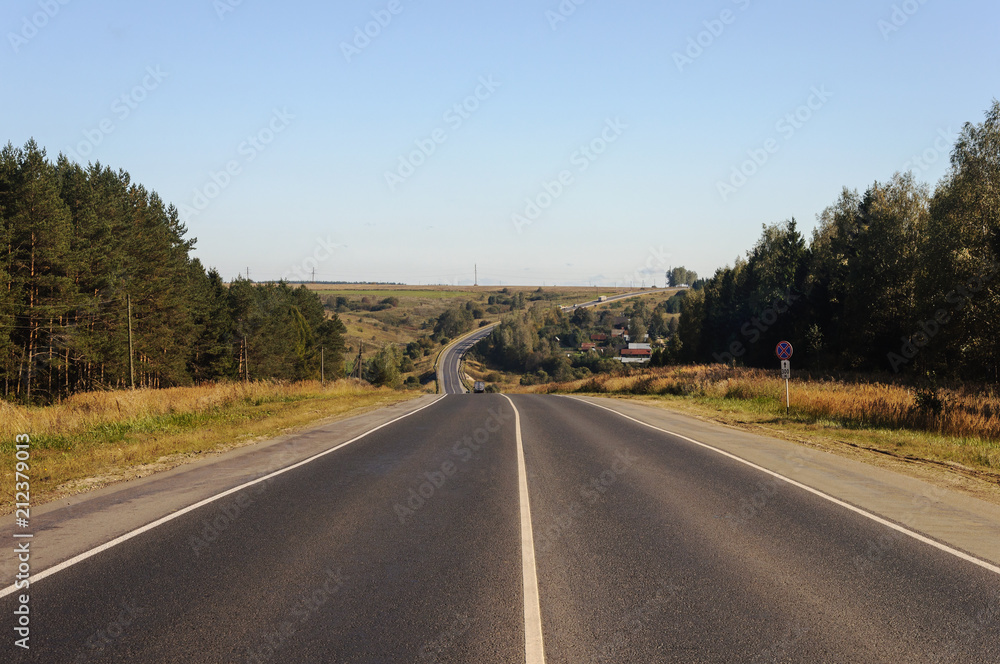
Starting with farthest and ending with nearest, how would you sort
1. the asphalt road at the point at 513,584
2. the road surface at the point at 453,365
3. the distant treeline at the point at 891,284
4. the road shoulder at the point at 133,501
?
the road surface at the point at 453,365, the distant treeline at the point at 891,284, the road shoulder at the point at 133,501, the asphalt road at the point at 513,584

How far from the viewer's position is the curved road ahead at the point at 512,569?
4.59 m

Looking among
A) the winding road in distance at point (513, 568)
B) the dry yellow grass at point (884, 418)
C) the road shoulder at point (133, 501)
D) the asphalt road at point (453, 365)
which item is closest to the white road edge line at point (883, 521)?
the winding road in distance at point (513, 568)

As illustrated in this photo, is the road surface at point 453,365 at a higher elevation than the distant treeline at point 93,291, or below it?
below

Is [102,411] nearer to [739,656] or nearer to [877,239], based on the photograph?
[739,656]

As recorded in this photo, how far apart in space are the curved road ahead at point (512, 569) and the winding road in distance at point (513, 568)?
3cm

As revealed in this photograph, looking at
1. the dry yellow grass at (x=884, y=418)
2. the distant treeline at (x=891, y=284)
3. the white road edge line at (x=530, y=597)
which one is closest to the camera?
the white road edge line at (x=530, y=597)

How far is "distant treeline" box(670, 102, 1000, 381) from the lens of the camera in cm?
3672

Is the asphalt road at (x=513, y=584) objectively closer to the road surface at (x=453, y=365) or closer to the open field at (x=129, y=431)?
the open field at (x=129, y=431)

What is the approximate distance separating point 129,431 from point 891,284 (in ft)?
166

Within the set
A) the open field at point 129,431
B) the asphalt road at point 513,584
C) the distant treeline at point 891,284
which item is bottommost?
the open field at point 129,431

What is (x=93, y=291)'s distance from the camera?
42969 millimetres

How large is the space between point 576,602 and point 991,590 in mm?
3726

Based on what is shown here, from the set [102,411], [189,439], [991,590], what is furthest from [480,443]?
[102,411]

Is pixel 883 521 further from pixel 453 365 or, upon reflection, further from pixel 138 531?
pixel 453 365
